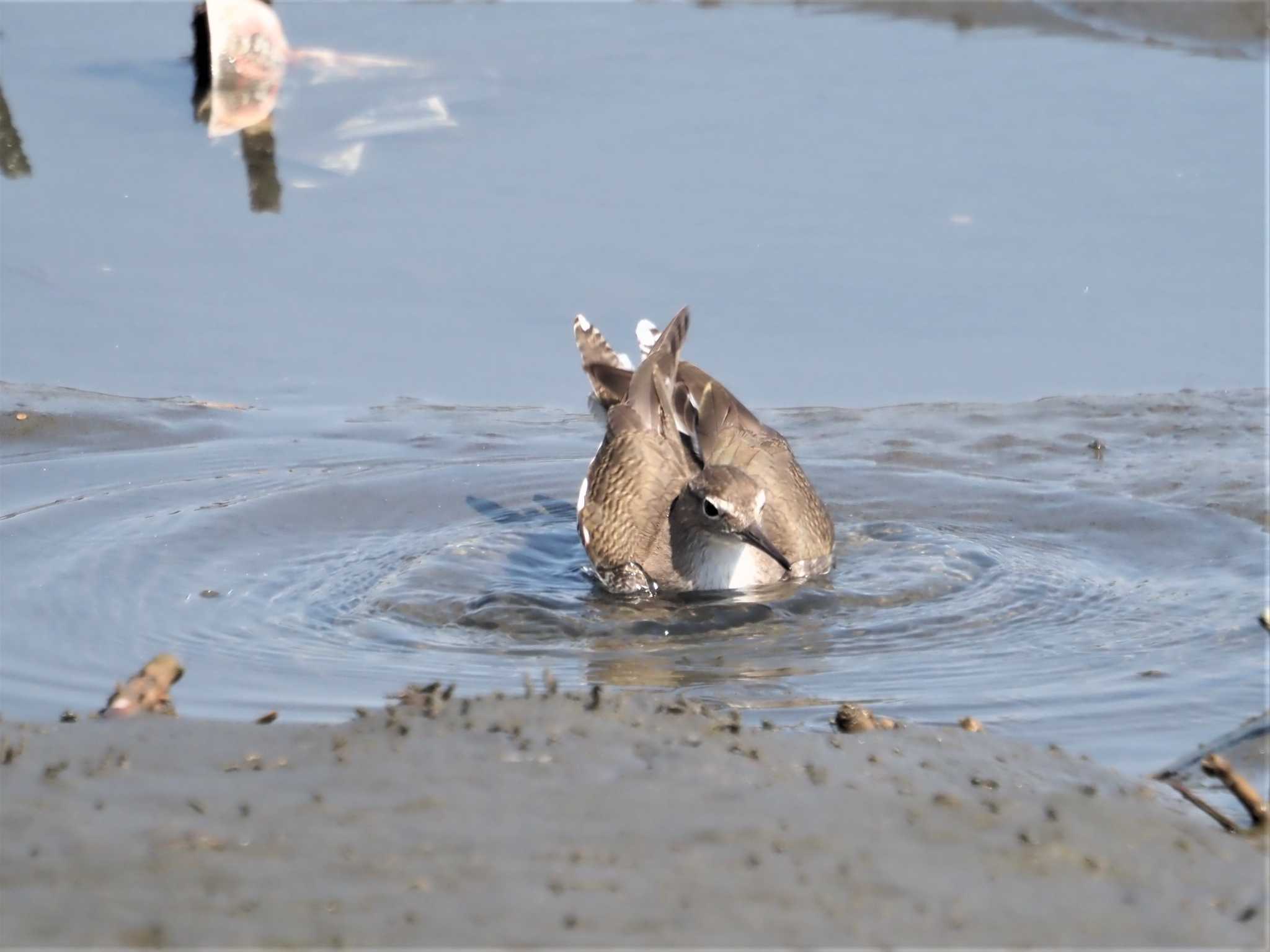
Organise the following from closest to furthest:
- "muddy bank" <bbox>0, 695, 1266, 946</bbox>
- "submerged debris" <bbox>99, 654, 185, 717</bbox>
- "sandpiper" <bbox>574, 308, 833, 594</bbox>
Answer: "muddy bank" <bbox>0, 695, 1266, 946</bbox>
"submerged debris" <bbox>99, 654, 185, 717</bbox>
"sandpiper" <bbox>574, 308, 833, 594</bbox>

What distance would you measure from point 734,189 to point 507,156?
5.97ft

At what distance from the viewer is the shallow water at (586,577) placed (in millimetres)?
6641

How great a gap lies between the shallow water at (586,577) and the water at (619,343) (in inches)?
1.0

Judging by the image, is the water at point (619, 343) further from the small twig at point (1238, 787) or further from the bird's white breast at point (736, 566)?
the small twig at point (1238, 787)

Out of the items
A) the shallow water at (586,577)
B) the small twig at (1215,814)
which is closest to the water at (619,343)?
the shallow water at (586,577)

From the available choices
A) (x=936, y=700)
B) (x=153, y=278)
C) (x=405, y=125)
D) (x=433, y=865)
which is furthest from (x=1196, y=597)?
(x=405, y=125)

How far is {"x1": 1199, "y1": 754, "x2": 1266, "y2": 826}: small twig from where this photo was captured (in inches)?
179

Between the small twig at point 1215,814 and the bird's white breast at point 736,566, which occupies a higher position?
the small twig at point 1215,814

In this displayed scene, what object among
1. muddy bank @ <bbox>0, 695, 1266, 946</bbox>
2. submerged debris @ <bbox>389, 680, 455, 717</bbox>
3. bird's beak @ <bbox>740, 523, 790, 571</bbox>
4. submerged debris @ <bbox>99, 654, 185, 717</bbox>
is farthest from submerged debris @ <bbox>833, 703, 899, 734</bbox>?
bird's beak @ <bbox>740, 523, 790, 571</bbox>

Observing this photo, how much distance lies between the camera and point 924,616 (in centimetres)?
755

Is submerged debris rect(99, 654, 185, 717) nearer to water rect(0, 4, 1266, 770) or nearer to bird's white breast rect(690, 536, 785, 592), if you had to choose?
water rect(0, 4, 1266, 770)

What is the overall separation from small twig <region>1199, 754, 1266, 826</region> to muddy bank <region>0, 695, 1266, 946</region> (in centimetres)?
10

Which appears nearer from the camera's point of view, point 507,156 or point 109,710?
point 109,710

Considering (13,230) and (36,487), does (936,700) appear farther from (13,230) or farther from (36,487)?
(13,230)
